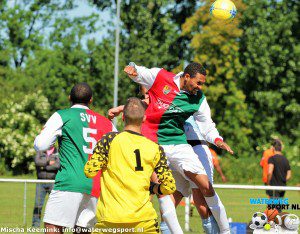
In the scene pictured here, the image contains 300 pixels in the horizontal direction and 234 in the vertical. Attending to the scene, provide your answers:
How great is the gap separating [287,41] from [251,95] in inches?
171

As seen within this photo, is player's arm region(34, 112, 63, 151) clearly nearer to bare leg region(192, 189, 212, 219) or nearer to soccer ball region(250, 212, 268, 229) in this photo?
bare leg region(192, 189, 212, 219)

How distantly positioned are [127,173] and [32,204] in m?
8.57

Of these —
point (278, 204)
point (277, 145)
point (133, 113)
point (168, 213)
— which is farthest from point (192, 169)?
point (277, 145)

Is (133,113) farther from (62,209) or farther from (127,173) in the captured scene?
(62,209)

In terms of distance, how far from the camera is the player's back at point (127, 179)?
7.14 m

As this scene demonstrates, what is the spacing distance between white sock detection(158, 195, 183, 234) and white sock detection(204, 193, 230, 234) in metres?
0.62

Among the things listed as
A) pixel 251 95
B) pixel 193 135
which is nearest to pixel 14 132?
pixel 251 95

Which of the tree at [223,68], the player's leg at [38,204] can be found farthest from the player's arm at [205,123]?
the tree at [223,68]

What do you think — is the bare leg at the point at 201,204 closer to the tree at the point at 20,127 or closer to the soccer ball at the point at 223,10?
the soccer ball at the point at 223,10

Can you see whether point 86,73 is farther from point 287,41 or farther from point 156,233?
point 156,233

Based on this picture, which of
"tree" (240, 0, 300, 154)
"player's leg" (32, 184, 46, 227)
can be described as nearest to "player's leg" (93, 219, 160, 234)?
"player's leg" (32, 184, 46, 227)

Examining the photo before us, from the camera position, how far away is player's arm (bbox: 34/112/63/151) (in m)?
8.58

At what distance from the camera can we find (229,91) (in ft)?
170

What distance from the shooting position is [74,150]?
8844 millimetres
